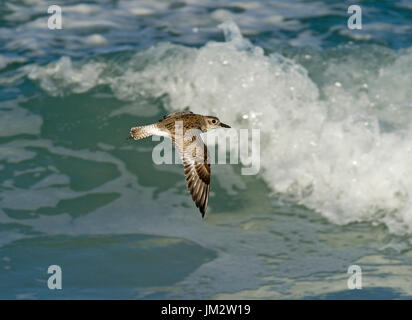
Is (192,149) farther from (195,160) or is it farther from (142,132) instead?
(142,132)

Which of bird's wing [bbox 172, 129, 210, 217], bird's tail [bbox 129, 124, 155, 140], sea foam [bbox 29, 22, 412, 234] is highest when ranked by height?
sea foam [bbox 29, 22, 412, 234]

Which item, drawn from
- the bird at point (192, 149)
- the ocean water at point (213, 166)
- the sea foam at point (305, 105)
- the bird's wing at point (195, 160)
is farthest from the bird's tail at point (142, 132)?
the sea foam at point (305, 105)

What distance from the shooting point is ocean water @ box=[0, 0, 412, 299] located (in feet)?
18.5

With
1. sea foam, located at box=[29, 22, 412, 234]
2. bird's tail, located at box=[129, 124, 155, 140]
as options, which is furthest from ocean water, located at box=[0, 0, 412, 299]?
bird's tail, located at box=[129, 124, 155, 140]

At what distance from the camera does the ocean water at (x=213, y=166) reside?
5648 millimetres

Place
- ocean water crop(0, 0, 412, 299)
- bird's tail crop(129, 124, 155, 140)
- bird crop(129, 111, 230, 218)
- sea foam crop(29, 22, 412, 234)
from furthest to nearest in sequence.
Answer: sea foam crop(29, 22, 412, 234) < ocean water crop(0, 0, 412, 299) < bird's tail crop(129, 124, 155, 140) < bird crop(129, 111, 230, 218)

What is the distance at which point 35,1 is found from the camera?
9.75 metres

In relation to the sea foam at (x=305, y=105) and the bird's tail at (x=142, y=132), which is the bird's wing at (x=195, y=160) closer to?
the bird's tail at (x=142, y=132)

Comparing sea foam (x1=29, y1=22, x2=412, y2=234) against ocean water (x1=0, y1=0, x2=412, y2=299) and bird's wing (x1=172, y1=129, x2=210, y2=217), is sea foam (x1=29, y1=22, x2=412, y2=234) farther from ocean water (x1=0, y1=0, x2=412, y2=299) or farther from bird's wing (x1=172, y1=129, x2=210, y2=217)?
bird's wing (x1=172, y1=129, x2=210, y2=217)

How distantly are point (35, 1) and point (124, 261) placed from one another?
514 centimetres

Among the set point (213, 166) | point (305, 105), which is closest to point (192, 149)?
point (213, 166)

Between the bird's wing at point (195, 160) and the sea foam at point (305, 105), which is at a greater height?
the sea foam at point (305, 105)

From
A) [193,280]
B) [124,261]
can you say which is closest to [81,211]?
[124,261]

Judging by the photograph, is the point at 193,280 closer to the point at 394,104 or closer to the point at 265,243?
the point at 265,243
